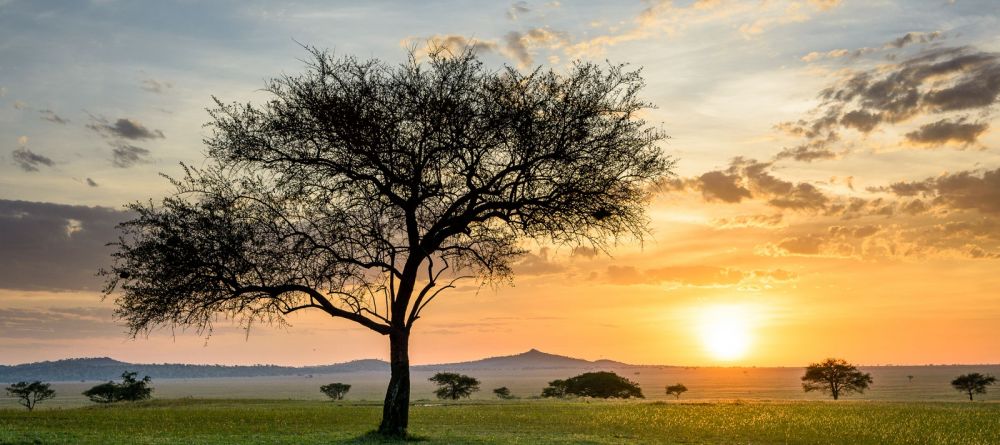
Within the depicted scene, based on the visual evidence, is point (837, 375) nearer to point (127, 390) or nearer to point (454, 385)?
point (454, 385)

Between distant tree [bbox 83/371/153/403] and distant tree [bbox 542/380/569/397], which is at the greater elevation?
distant tree [bbox 83/371/153/403]

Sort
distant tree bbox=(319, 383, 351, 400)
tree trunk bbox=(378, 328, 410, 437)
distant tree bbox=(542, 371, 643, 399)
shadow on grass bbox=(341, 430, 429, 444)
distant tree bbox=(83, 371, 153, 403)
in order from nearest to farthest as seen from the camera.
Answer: shadow on grass bbox=(341, 430, 429, 444) < tree trunk bbox=(378, 328, 410, 437) < distant tree bbox=(83, 371, 153, 403) < distant tree bbox=(542, 371, 643, 399) < distant tree bbox=(319, 383, 351, 400)

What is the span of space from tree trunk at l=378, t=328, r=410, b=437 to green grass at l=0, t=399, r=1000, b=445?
0.93 m

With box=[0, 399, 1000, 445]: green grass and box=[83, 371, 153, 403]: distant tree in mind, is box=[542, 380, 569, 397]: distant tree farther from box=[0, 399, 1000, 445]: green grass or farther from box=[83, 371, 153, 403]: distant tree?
box=[0, 399, 1000, 445]: green grass

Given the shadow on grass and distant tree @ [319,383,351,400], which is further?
distant tree @ [319,383,351,400]

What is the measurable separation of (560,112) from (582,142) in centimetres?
144

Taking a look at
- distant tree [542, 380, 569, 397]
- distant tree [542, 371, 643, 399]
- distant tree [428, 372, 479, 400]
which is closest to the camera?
distant tree [542, 380, 569, 397]

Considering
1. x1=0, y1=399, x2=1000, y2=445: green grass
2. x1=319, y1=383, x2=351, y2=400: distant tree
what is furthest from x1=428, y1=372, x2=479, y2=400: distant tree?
x1=0, y1=399, x2=1000, y2=445: green grass

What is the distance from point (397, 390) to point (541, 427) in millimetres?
12460

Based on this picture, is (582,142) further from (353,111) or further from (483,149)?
(353,111)

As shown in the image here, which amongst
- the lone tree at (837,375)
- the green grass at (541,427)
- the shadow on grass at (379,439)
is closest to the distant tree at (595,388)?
the lone tree at (837,375)

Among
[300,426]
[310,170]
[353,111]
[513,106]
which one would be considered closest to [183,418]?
[300,426]

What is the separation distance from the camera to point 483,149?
2950 cm

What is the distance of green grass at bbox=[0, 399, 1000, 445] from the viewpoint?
1172 inches
